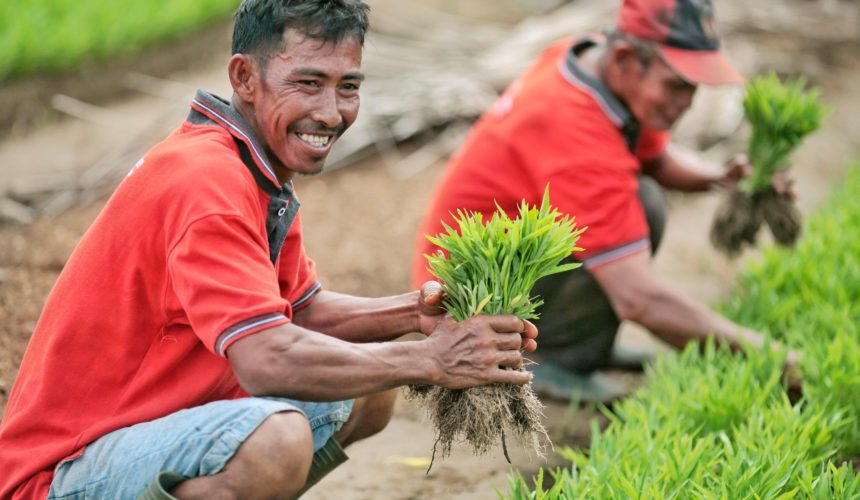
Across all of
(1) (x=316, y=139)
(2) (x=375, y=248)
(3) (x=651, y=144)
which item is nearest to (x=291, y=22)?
(1) (x=316, y=139)

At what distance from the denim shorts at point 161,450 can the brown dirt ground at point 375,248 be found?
0.84 m

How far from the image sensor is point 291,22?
223 cm

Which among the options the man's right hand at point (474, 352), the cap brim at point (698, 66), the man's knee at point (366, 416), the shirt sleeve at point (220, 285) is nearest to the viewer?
the shirt sleeve at point (220, 285)

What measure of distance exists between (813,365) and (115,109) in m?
5.11

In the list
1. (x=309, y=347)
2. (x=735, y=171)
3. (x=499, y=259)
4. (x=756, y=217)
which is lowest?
(x=756, y=217)

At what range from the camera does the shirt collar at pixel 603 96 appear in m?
3.45

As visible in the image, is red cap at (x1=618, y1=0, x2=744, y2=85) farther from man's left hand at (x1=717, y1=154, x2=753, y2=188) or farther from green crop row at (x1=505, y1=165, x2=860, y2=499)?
green crop row at (x1=505, y1=165, x2=860, y2=499)

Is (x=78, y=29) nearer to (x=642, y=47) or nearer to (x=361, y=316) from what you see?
(x=642, y=47)

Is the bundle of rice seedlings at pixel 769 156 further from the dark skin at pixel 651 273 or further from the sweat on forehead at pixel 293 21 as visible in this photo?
the sweat on forehead at pixel 293 21

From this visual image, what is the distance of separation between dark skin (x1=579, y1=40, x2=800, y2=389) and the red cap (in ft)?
0.17

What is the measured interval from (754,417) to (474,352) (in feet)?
3.56

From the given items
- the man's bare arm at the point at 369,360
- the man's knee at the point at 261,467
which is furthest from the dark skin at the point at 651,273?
the man's knee at the point at 261,467

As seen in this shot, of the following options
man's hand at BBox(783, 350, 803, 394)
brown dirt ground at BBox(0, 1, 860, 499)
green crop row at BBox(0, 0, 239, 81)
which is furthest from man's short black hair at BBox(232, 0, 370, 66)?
green crop row at BBox(0, 0, 239, 81)

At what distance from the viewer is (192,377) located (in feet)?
7.36
